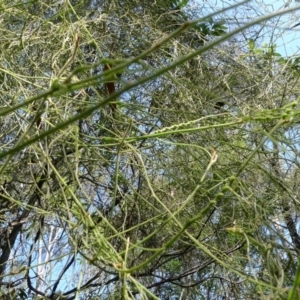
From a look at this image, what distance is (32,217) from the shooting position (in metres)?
1.30

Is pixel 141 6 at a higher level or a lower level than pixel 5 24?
Result: higher

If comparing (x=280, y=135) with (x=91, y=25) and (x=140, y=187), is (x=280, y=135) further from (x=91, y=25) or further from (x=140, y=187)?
(x=91, y=25)

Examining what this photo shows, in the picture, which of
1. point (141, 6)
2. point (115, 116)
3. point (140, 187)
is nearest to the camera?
point (115, 116)

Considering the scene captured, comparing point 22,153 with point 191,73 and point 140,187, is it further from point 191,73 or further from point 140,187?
point 191,73

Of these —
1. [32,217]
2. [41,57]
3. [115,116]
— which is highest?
[41,57]

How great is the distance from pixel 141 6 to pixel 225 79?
0.27 meters

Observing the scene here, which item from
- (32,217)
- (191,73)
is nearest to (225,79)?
(191,73)

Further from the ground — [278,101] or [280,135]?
[278,101]

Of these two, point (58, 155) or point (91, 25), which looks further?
point (91, 25)

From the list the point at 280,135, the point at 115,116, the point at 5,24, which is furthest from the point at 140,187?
the point at 5,24

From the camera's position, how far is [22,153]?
1210 millimetres

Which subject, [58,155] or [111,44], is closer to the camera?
[58,155]

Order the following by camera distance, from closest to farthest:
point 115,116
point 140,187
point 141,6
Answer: point 115,116 < point 140,187 < point 141,6

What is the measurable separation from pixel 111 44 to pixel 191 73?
188mm
